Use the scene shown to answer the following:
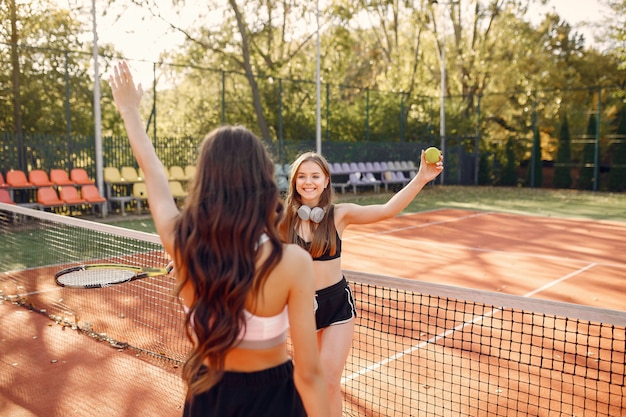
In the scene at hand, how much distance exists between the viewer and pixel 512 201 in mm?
24547

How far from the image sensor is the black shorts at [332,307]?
12.4 feet

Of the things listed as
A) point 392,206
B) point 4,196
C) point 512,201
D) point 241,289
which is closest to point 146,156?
point 241,289

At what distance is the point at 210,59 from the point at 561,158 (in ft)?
64.6

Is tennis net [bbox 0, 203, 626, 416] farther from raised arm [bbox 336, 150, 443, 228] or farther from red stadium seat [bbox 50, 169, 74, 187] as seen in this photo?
red stadium seat [bbox 50, 169, 74, 187]

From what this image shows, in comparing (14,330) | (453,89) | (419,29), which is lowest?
(14,330)

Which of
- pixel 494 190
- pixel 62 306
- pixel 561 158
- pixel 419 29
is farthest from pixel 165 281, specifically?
pixel 419 29

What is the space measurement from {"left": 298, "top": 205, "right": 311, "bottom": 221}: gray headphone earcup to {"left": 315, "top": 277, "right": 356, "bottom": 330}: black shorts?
1.64ft

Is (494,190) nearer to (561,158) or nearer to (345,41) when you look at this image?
(561,158)

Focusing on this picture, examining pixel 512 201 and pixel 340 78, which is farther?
pixel 340 78

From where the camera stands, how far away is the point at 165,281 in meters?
7.90

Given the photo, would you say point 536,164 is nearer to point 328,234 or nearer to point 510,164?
point 510,164

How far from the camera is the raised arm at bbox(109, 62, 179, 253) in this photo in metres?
2.14

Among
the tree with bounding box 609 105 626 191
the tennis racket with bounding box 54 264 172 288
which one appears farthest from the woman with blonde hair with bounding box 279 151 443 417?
the tree with bounding box 609 105 626 191

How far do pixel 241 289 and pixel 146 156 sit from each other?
0.75 metres
